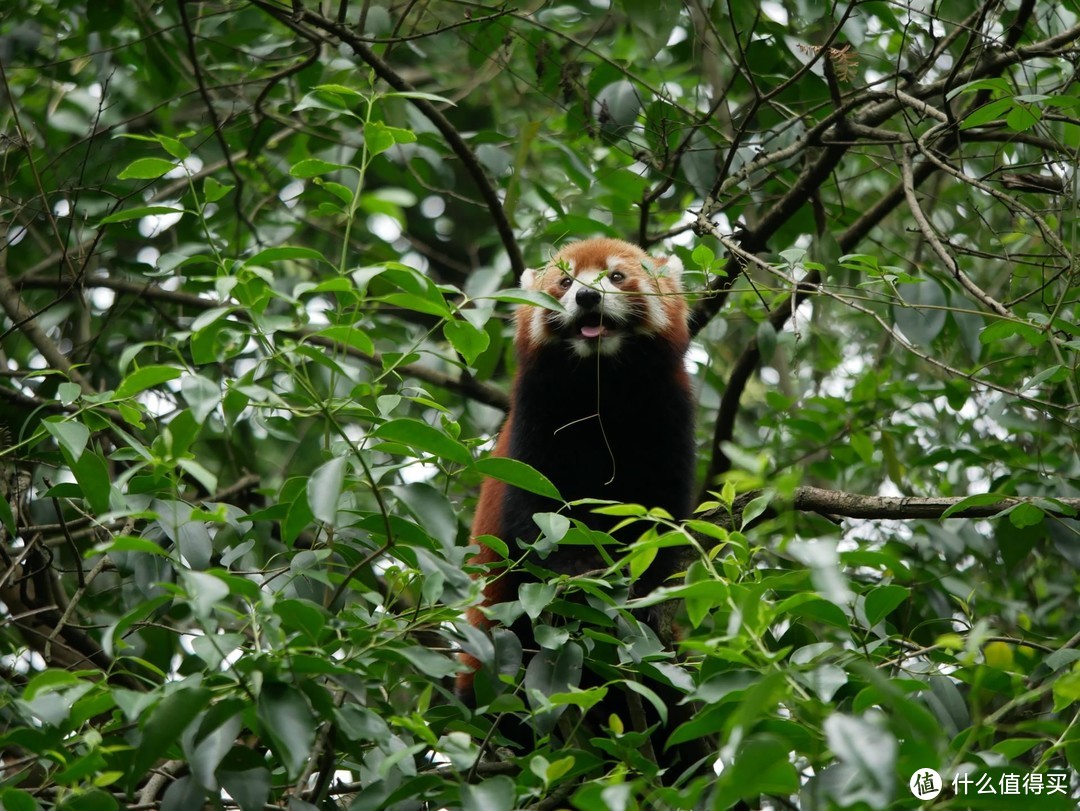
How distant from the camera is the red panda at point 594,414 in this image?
4051 mm

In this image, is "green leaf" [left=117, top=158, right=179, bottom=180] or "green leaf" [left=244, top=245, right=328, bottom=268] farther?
"green leaf" [left=117, top=158, right=179, bottom=180]

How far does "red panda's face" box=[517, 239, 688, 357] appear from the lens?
14.1 feet

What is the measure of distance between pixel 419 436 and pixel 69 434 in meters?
0.79

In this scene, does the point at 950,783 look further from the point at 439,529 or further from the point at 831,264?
the point at 831,264

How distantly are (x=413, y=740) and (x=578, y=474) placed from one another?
71.7 inches

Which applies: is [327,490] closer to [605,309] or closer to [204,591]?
[204,591]

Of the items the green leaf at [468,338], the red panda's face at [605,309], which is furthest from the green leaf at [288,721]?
the red panda's face at [605,309]

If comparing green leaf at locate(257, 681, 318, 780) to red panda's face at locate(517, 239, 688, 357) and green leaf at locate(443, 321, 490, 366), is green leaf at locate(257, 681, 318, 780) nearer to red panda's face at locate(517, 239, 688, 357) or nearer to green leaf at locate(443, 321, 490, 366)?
green leaf at locate(443, 321, 490, 366)

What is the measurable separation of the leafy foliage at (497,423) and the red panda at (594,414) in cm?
21

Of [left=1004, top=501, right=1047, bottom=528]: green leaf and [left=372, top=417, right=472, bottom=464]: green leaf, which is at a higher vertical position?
[left=372, top=417, right=472, bottom=464]: green leaf

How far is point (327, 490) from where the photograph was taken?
1962 mm

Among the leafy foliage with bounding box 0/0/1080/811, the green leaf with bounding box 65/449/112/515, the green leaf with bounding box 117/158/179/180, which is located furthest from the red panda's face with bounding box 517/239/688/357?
the green leaf with bounding box 65/449/112/515

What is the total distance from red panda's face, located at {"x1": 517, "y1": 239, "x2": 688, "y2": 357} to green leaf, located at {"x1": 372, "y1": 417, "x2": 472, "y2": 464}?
1.97 m

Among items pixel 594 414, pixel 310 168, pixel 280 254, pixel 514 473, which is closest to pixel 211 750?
pixel 514 473
